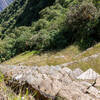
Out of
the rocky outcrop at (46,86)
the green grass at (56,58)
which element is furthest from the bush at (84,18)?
the rocky outcrop at (46,86)

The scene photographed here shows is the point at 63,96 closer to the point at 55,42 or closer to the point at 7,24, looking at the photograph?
the point at 55,42

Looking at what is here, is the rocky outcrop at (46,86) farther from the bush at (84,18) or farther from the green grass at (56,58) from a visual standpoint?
the bush at (84,18)

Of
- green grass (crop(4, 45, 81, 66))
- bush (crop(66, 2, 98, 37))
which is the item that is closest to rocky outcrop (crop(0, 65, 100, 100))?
green grass (crop(4, 45, 81, 66))

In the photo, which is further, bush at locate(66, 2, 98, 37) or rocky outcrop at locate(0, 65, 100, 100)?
bush at locate(66, 2, 98, 37)

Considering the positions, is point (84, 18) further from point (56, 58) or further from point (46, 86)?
point (46, 86)

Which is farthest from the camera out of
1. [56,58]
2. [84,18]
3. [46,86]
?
[84,18]

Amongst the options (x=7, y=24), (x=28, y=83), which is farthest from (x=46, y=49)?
(x=7, y=24)

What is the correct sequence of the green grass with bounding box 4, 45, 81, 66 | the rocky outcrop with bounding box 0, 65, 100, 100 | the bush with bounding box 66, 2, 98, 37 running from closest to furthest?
the rocky outcrop with bounding box 0, 65, 100, 100, the green grass with bounding box 4, 45, 81, 66, the bush with bounding box 66, 2, 98, 37

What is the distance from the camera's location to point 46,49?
35844mm

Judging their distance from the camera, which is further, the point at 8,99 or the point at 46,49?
the point at 46,49

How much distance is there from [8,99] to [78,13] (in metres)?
28.5

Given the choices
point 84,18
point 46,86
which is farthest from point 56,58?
point 46,86

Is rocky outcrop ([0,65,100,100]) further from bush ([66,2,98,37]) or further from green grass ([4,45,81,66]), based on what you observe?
bush ([66,2,98,37])

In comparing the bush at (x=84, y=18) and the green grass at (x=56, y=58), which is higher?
the bush at (x=84, y=18)
